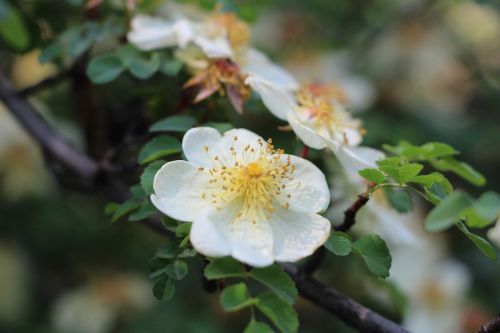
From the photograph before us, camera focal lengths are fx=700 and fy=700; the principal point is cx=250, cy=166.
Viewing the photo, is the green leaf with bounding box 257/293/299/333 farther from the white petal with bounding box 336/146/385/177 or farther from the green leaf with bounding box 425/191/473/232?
the white petal with bounding box 336/146/385/177

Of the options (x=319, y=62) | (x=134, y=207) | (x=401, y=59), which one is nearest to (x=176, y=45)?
(x=134, y=207)

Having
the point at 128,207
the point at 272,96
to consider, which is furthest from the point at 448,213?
the point at 128,207

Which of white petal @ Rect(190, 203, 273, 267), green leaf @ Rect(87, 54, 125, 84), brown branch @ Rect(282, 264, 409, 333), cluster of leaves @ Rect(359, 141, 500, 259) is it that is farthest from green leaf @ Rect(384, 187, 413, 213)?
green leaf @ Rect(87, 54, 125, 84)

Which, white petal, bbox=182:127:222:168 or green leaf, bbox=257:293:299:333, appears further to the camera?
white petal, bbox=182:127:222:168

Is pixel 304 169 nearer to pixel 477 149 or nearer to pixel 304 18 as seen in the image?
pixel 477 149

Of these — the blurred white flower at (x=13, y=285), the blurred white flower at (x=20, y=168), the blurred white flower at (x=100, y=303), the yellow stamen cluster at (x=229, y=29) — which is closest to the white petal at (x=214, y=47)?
the yellow stamen cluster at (x=229, y=29)

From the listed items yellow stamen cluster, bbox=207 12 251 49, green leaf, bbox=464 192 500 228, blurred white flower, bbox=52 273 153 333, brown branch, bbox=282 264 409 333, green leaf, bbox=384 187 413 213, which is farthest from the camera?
blurred white flower, bbox=52 273 153 333
